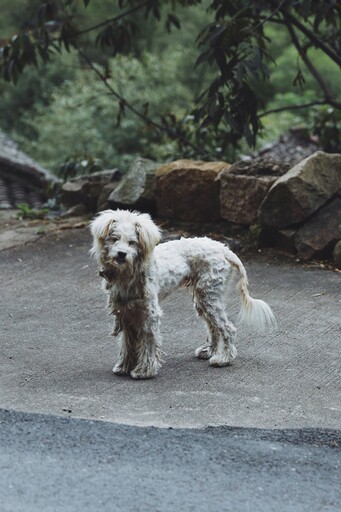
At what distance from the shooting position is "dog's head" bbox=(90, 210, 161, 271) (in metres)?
6.51

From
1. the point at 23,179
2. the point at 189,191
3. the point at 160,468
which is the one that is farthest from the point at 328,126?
the point at 160,468

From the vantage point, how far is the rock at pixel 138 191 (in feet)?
38.2

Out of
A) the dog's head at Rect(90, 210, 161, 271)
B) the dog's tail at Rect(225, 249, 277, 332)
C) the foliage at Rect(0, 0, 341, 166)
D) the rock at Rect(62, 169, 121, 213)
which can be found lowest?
the dog's tail at Rect(225, 249, 277, 332)

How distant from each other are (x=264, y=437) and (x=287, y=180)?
4972mm

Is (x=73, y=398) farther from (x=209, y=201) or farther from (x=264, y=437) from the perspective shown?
(x=209, y=201)

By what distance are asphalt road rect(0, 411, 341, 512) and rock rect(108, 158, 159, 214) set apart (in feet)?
19.1

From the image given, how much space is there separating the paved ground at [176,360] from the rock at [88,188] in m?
2.22

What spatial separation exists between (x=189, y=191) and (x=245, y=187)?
846mm

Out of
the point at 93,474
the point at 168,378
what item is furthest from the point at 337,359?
the point at 93,474

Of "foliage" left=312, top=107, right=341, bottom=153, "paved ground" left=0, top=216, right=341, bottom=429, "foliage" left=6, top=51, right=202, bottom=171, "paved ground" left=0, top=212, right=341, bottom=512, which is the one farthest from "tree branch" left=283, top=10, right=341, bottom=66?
"foliage" left=6, top=51, right=202, bottom=171

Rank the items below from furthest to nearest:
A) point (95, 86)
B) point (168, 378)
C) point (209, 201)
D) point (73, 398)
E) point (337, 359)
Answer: point (95, 86) → point (209, 201) → point (337, 359) → point (168, 378) → point (73, 398)

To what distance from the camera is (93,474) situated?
16.9 ft

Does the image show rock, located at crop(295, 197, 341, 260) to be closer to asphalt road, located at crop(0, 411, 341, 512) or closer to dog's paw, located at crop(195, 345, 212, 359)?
dog's paw, located at crop(195, 345, 212, 359)

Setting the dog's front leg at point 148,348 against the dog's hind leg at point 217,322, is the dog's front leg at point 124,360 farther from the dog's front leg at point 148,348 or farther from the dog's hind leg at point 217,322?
the dog's hind leg at point 217,322
